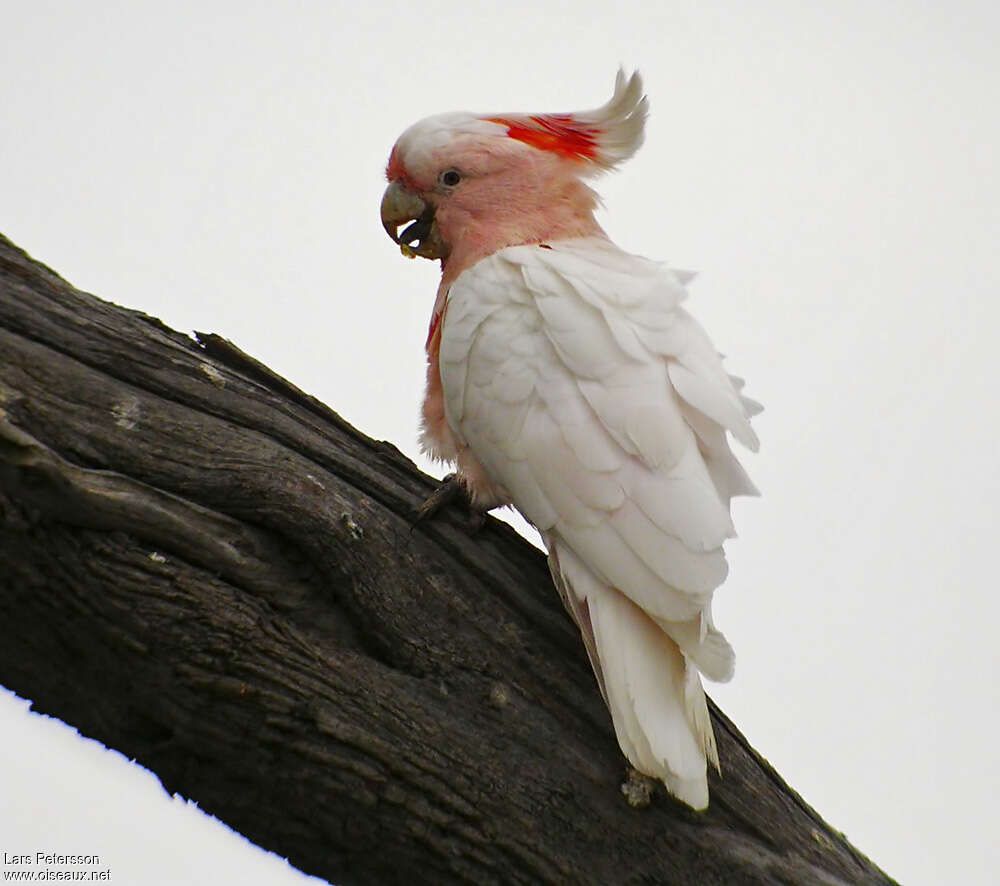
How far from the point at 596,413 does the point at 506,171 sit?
37.3 inches

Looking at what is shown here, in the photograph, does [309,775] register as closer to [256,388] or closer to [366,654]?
[366,654]

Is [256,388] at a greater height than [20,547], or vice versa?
[256,388]

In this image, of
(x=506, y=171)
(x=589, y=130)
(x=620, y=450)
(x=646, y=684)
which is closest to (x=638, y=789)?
(x=646, y=684)

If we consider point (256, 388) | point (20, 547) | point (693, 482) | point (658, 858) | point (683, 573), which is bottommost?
point (658, 858)

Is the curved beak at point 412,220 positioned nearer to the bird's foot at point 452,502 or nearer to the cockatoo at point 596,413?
the cockatoo at point 596,413

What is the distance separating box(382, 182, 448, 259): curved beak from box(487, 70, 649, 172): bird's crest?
32 centimetres

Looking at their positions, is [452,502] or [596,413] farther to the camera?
[452,502]

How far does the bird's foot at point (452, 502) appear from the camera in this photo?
2324 mm

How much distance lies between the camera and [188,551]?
193cm

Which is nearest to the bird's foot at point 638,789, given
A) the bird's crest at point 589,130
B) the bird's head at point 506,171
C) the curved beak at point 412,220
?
the bird's head at point 506,171

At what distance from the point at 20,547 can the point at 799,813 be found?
1706 mm

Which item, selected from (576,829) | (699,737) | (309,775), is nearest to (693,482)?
(699,737)

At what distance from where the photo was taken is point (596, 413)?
7.50ft

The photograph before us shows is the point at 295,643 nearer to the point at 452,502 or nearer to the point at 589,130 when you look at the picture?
the point at 452,502
